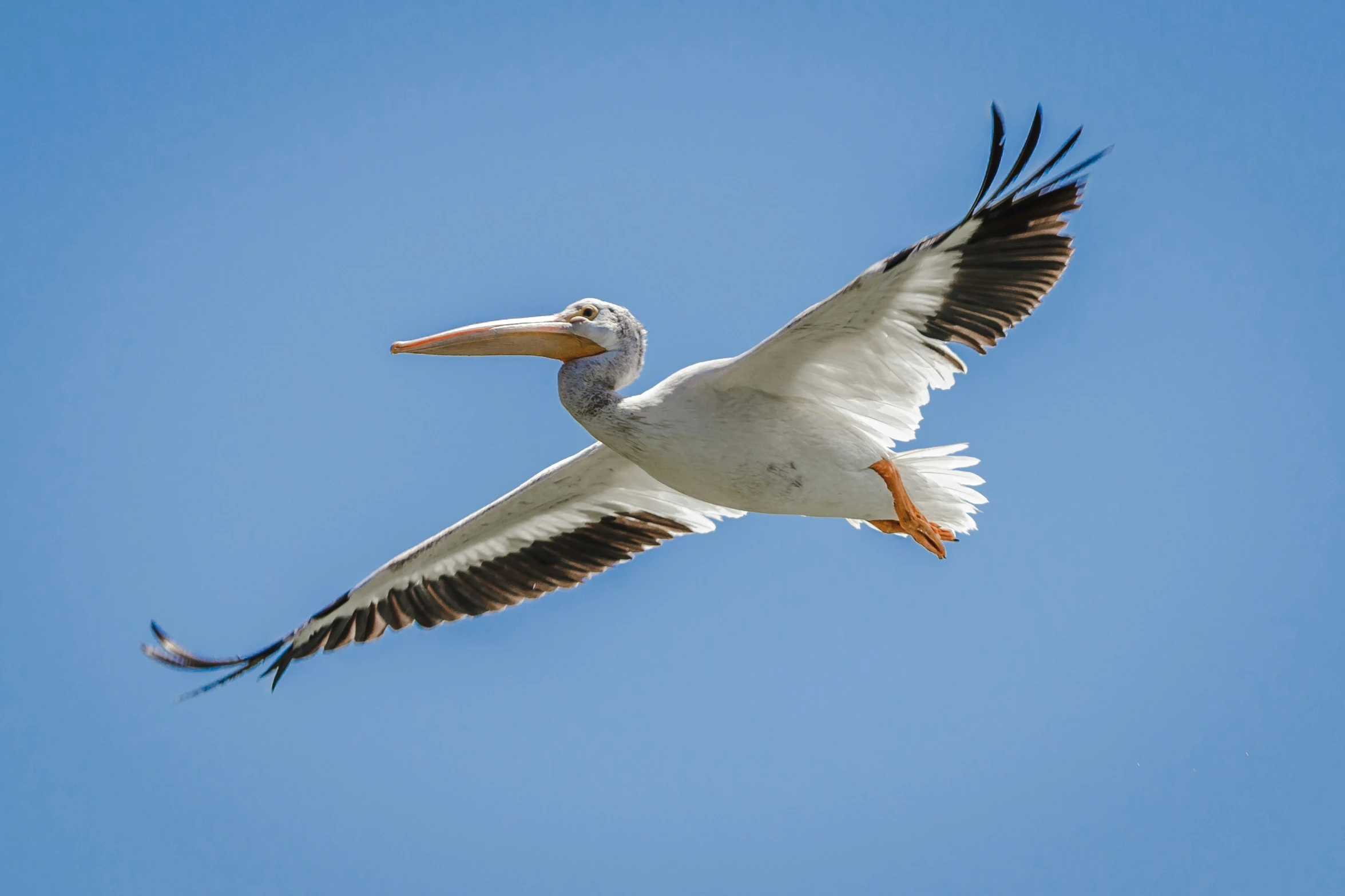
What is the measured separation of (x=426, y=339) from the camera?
6.52 meters

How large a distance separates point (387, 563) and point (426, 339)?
166 centimetres

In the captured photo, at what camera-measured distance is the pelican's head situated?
6.41 meters

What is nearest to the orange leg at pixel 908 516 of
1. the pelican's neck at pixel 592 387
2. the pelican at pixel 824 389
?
the pelican at pixel 824 389

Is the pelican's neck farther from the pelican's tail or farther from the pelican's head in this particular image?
the pelican's tail

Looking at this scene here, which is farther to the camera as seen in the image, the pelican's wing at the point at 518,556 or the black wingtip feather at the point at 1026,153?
the pelican's wing at the point at 518,556

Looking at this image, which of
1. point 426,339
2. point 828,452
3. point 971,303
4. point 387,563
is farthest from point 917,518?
point 387,563

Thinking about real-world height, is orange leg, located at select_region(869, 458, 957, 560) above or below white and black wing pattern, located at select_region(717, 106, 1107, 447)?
below

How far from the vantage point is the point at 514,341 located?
21.5 ft

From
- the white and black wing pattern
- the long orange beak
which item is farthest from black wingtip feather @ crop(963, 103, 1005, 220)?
the long orange beak

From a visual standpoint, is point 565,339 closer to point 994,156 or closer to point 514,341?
point 514,341

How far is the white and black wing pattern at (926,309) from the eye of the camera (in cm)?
558

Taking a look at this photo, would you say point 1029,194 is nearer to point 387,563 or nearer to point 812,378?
point 812,378

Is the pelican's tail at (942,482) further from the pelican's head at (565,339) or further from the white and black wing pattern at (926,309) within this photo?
the pelican's head at (565,339)

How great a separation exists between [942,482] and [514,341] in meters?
2.32
